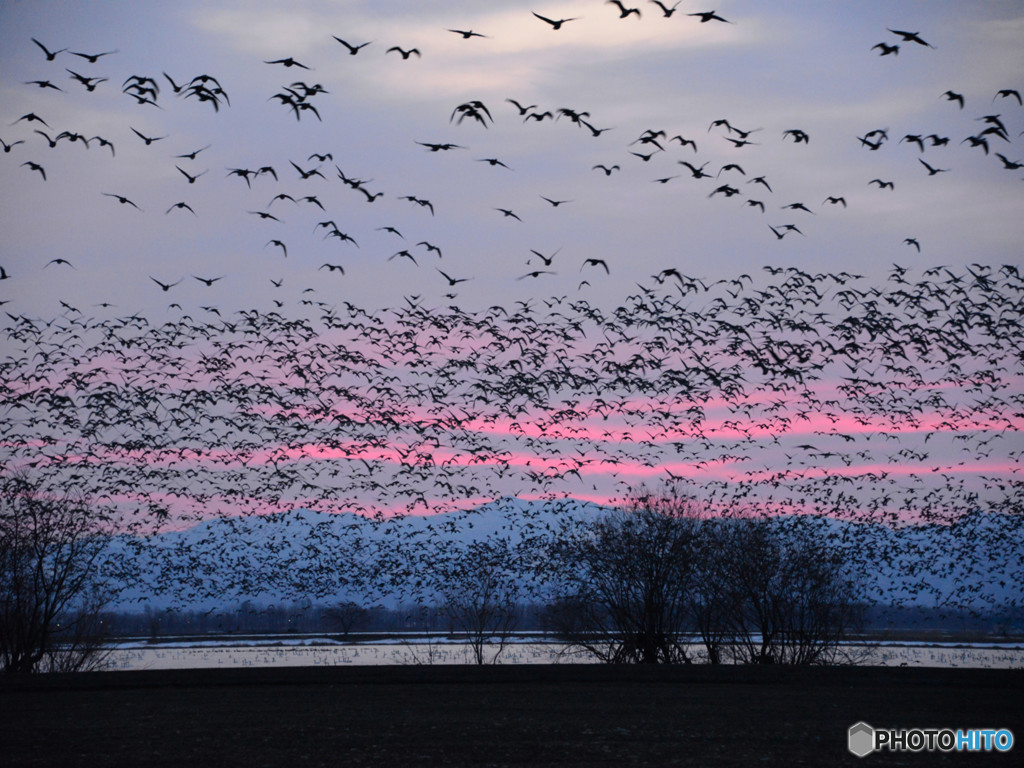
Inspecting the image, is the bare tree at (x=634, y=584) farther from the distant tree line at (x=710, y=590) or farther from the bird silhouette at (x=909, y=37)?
the bird silhouette at (x=909, y=37)

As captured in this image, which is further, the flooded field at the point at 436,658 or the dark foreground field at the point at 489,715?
the flooded field at the point at 436,658

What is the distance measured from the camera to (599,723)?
2173 cm

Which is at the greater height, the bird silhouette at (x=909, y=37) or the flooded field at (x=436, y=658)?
the bird silhouette at (x=909, y=37)

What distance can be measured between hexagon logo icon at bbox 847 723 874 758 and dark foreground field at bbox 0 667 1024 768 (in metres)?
0.22

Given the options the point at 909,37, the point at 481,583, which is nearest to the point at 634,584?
the point at 481,583

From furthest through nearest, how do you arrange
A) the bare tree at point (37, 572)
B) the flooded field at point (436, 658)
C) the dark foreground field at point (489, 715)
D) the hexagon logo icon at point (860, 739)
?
the flooded field at point (436, 658) → the bare tree at point (37, 572) → the hexagon logo icon at point (860, 739) → the dark foreground field at point (489, 715)

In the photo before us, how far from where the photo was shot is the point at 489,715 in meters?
23.3

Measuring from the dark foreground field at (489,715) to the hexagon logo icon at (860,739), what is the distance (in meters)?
0.22

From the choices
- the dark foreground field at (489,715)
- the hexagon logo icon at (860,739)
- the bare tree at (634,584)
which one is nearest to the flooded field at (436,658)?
the bare tree at (634,584)

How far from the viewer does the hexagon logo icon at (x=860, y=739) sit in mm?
17953

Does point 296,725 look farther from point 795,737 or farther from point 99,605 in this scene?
point 99,605

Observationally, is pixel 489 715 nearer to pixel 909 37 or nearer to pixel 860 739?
pixel 860 739

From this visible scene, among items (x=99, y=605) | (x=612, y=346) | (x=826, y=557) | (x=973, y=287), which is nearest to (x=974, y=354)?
(x=973, y=287)

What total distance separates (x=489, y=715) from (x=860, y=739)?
28.1 ft
